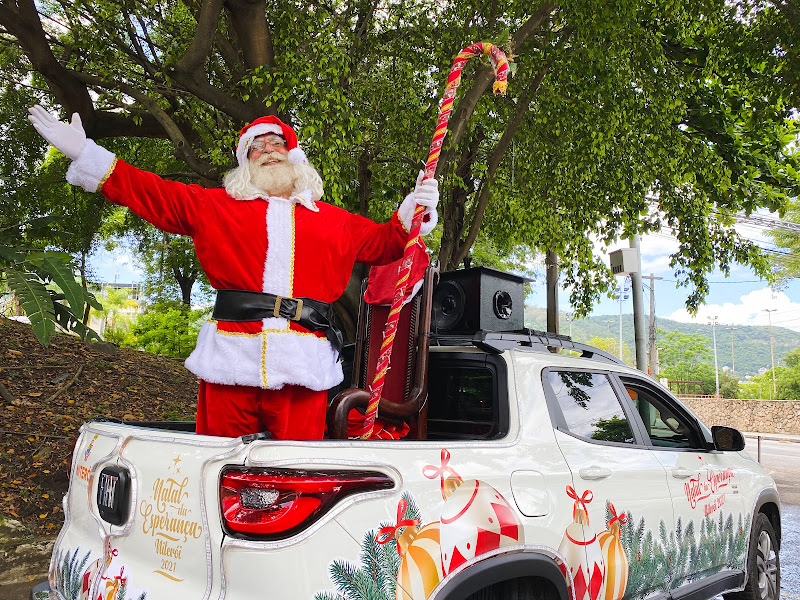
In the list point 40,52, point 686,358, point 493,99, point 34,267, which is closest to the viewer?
point 34,267

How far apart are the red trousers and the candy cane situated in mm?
260

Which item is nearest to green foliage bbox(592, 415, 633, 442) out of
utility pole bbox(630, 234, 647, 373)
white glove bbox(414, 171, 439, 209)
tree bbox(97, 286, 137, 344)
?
white glove bbox(414, 171, 439, 209)

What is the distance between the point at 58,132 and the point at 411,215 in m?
1.59

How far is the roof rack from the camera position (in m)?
2.94

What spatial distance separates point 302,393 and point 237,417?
0.30 meters

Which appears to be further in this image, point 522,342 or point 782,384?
point 782,384

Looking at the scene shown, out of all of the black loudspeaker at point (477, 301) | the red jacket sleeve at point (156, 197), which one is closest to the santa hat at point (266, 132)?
the red jacket sleeve at point (156, 197)

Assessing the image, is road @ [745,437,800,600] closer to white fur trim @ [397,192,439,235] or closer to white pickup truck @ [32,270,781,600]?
white pickup truck @ [32,270,781,600]

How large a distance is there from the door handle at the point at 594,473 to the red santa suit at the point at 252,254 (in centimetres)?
114

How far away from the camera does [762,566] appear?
4246mm

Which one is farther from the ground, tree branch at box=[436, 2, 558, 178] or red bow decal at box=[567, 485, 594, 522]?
tree branch at box=[436, 2, 558, 178]

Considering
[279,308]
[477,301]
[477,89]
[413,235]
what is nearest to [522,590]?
[279,308]

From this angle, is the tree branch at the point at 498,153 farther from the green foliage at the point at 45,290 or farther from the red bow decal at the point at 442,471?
the red bow decal at the point at 442,471

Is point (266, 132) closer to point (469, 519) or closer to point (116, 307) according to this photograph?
point (469, 519)
